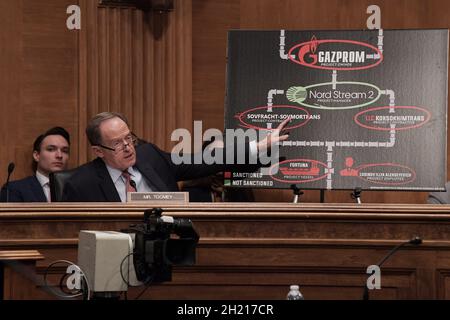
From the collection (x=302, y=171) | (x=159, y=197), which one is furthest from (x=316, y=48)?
(x=159, y=197)

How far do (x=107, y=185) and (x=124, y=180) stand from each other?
0.82 feet

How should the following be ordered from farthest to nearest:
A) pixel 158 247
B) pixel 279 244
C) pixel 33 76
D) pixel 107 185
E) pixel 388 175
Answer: pixel 33 76 < pixel 388 175 < pixel 107 185 < pixel 279 244 < pixel 158 247

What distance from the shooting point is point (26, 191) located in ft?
19.0

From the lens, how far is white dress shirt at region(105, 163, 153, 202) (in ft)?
16.4

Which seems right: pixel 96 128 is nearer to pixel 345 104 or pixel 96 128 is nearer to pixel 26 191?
pixel 26 191

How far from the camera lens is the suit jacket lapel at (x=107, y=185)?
15.7ft

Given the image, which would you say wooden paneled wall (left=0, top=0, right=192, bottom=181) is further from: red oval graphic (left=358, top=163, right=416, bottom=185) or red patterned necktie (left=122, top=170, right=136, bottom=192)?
red oval graphic (left=358, top=163, right=416, bottom=185)

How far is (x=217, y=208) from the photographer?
159 inches

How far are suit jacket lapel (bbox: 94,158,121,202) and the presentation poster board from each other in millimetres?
842
